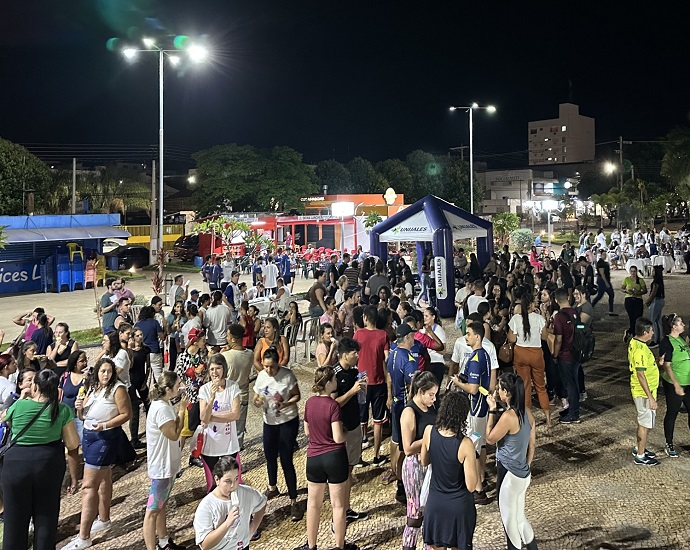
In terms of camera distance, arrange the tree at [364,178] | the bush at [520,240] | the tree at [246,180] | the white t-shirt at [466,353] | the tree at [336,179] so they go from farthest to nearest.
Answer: the tree at [364,178] → the tree at [336,179] → the tree at [246,180] → the bush at [520,240] → the white t-shirt at [466,353]

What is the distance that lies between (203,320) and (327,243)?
102 ft

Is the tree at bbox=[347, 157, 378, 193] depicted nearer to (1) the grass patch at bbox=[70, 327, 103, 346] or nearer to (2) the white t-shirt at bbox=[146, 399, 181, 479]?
(1) the grass patch at bbox=[70, 327, 103, 346]

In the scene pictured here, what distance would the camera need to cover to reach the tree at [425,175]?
7650cm

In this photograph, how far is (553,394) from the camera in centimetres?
898

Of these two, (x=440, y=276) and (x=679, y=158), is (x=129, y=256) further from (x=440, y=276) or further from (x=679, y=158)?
(x=679, y=158)

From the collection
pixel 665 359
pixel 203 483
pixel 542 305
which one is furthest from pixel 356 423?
pixel 542 305

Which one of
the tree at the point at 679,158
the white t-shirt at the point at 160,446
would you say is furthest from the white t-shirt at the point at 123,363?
the tree at the point at 679,158

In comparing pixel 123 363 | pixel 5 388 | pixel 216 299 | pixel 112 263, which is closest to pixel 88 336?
pixel 216 299

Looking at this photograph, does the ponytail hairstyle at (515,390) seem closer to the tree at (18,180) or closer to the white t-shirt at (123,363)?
the white t-shirt at (123,363)

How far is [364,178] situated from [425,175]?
7786 mm

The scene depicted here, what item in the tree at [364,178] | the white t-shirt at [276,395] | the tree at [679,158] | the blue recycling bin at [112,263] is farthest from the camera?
the tree at [364,178]

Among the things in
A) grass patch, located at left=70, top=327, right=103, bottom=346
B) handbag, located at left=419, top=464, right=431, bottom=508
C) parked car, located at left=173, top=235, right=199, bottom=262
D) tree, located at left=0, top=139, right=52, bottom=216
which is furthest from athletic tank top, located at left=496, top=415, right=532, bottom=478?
tree, located at left=0, top=139, right=52, bottom=216

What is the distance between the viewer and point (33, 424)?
15.0 feet

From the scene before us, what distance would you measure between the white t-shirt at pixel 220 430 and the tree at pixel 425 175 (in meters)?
71.3
